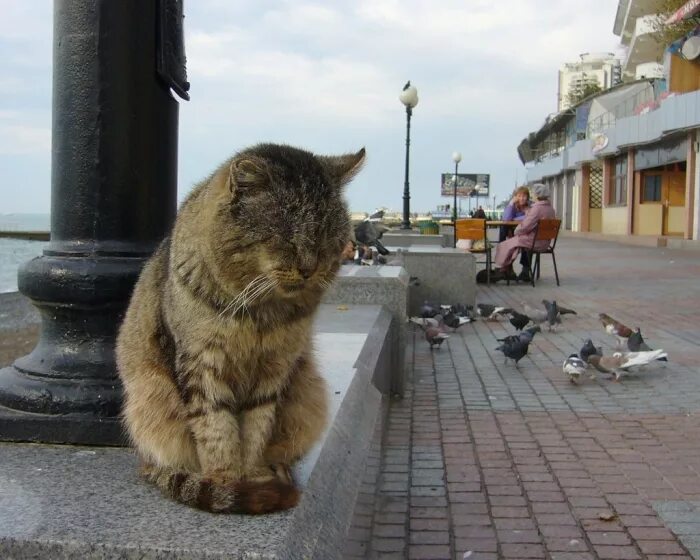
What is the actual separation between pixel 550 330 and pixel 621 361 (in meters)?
2.44

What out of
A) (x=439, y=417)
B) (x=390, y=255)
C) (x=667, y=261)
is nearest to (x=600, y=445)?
(x=439, y=417)

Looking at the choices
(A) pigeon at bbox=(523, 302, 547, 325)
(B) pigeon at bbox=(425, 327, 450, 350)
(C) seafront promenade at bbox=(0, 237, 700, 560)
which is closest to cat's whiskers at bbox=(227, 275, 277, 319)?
(C) seafront promenade at bbox=(0, 237, 700, 560)

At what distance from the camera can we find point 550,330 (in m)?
9.03

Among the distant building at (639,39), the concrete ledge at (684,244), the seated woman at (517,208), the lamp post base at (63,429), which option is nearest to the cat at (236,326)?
the lamp post base at (63,429)

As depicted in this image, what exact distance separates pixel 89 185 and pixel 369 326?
283cm

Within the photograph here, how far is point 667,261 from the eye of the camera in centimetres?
2034

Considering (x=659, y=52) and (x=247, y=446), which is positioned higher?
(x=659, y=52)

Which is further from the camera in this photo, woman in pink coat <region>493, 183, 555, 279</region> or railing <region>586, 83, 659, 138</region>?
railing <region>586, 83, 659, 138</region>

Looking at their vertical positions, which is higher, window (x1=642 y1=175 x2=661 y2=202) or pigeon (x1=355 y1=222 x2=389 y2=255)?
window (x1=642 y1=175 x2=661 y2=202)

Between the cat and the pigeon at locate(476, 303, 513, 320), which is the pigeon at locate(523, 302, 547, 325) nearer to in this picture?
the pigeon at locate(476, 303, 513, 320)

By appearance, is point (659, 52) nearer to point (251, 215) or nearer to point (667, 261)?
point (667, 261)

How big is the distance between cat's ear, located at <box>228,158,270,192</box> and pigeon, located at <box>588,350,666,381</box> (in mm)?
5448

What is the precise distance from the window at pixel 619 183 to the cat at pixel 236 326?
3760 cm

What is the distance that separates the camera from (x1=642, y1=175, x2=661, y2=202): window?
3438 centimetres
